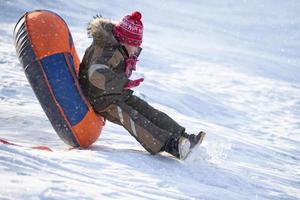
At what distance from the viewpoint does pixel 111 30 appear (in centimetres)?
412

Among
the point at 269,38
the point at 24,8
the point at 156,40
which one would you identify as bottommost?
the point at 24,8

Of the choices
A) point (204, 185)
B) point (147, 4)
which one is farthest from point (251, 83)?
point (147, 4)

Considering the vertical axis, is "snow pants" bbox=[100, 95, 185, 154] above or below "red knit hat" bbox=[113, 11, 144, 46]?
below

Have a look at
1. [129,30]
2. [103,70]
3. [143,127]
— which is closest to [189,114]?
[129,30]

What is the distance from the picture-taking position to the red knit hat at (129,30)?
410 centimetres

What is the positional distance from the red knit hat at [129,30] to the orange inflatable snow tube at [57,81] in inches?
18.6

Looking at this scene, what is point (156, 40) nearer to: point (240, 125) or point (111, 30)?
point (240, 125)

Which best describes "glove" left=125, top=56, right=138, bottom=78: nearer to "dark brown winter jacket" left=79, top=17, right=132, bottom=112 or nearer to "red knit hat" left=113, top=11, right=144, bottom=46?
"dark brown winter jacket" left=79, top=17, right=132, bottom=112

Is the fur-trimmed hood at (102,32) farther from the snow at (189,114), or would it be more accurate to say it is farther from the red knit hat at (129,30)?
the snow at (189,114)

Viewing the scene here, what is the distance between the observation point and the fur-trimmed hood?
3932 mm

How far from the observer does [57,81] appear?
3918 mm

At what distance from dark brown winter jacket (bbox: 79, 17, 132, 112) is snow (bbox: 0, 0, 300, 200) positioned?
445 mm

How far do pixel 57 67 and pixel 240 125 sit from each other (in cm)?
443

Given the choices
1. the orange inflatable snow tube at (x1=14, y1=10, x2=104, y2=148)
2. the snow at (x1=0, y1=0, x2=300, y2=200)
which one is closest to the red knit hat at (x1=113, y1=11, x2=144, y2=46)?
the orange inflatable snow tube at (x1=14, y1=10, x2=104, y2=148)
